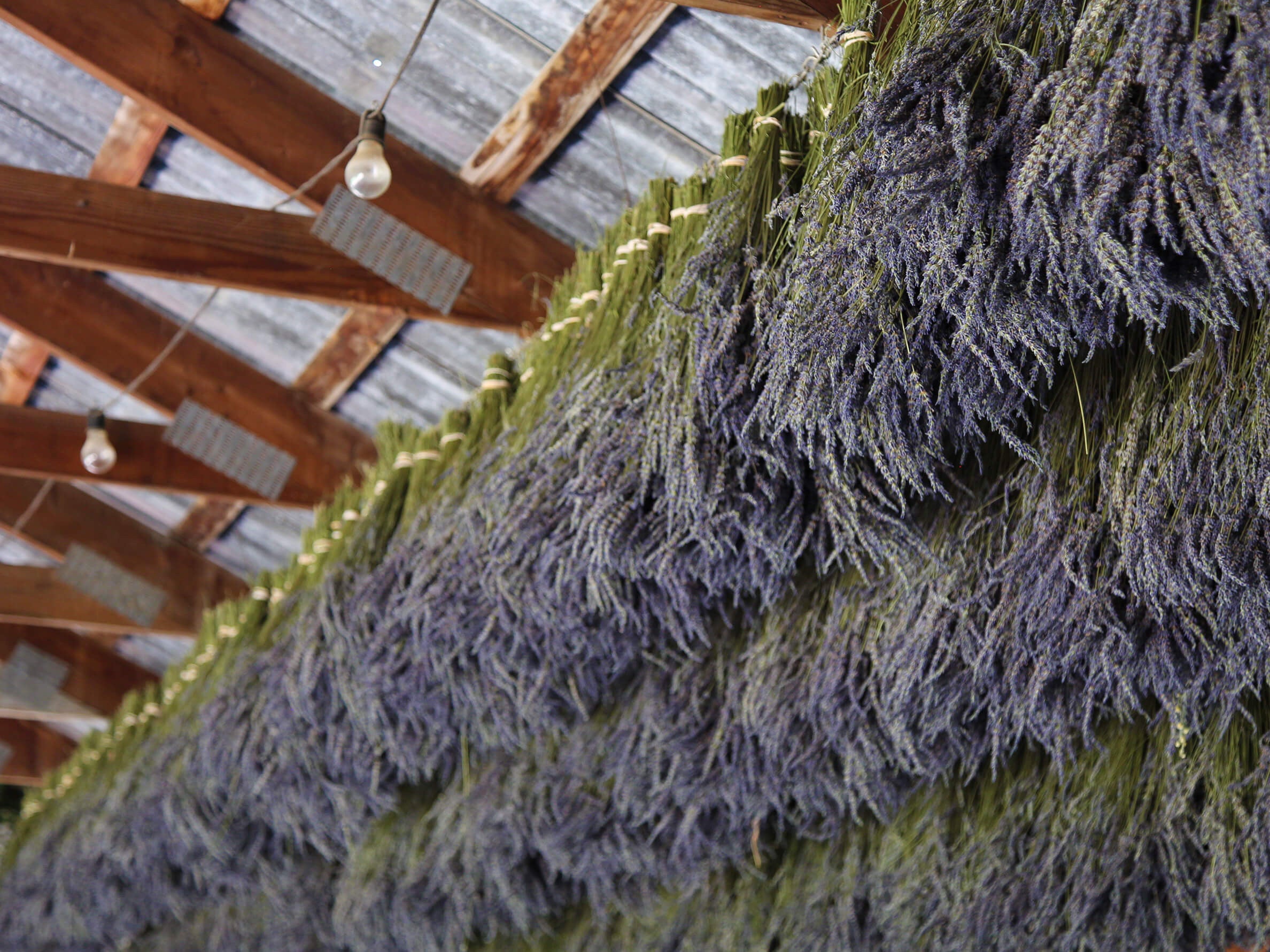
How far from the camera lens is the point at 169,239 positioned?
9.84 feet

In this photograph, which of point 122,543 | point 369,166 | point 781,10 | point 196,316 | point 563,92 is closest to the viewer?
point 781,10

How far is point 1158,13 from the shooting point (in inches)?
42.7

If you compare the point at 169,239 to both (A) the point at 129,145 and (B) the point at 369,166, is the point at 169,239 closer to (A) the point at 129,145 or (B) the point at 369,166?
(A) the point at 129,145

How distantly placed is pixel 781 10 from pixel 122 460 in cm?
291

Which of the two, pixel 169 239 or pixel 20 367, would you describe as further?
pixel 20 367

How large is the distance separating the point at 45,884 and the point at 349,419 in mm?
2263

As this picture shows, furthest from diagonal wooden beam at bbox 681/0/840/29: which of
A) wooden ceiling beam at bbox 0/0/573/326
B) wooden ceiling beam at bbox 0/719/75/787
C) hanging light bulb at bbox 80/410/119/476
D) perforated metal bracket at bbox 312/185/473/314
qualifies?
wooden ceiling beam at bbox 0/719/75/787

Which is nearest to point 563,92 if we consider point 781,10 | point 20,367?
point 781,10

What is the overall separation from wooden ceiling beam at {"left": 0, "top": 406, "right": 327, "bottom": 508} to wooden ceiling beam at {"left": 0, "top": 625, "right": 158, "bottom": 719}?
2.84 metres

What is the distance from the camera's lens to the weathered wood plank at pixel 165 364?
12.8ft

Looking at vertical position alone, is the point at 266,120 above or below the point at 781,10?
above

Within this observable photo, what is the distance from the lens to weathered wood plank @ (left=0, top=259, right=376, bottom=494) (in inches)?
154

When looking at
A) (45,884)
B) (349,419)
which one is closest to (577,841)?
(349,419)

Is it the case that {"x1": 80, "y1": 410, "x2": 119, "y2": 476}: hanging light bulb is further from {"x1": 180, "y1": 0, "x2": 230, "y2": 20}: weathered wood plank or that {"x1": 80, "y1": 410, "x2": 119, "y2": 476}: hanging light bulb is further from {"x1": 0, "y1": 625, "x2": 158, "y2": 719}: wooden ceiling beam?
{"x1": 0, "y1": 625, "x2": 158, "y2": 719}: wooden ceiling beam
